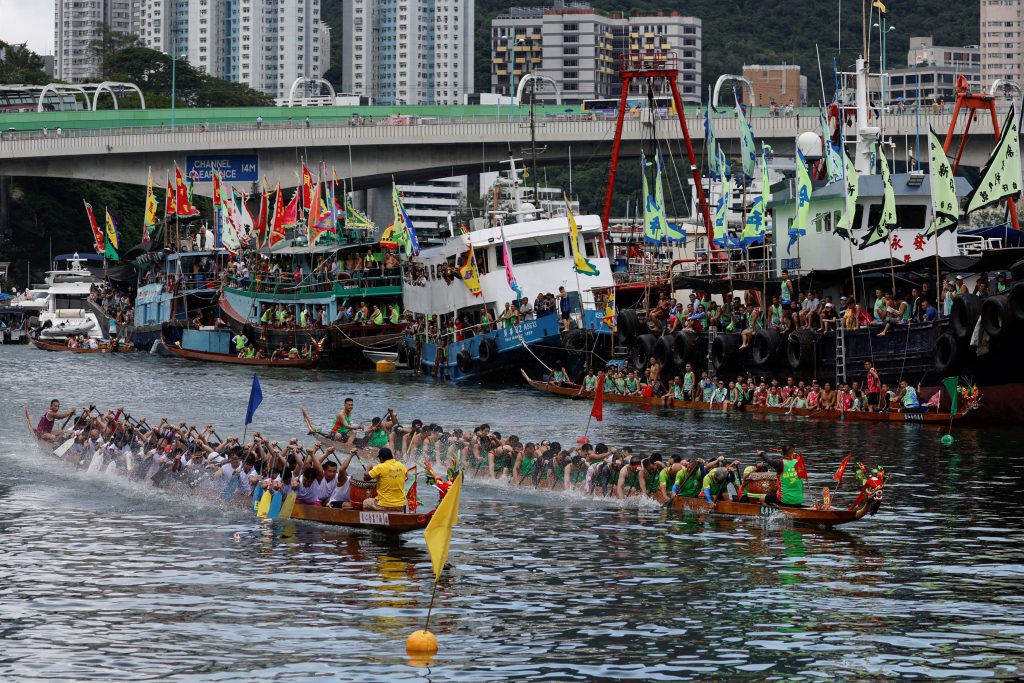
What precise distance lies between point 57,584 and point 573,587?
819 cm

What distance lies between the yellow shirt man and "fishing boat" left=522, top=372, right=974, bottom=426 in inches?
835

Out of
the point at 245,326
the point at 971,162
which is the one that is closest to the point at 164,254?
the point at 245,326

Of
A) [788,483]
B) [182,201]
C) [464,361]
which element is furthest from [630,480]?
[182,201]

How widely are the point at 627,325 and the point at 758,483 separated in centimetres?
2868

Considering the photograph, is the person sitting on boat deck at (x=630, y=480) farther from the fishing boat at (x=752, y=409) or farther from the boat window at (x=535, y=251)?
the boat window at (x=535, y=251)

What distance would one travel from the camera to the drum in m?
30.3

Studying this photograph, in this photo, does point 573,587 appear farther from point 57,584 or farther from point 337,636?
point 57,584

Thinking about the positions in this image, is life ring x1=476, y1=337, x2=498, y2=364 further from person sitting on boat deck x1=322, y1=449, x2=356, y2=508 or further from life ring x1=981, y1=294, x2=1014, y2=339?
person sitting on boat deck x1=322, y1=449, x2=356, y2=508

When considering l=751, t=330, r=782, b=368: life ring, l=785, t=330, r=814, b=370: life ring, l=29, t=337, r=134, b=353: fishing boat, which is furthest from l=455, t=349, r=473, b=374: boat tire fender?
l=29, t=337, r=134, b=353: fishing boat

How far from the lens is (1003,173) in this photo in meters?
43.8

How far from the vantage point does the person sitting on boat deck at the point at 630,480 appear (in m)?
34.0

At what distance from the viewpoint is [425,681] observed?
816 inches

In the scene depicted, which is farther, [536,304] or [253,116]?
[253,116]

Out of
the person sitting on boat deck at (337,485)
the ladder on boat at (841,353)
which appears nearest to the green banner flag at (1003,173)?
the ladder on boat at (841,353)
